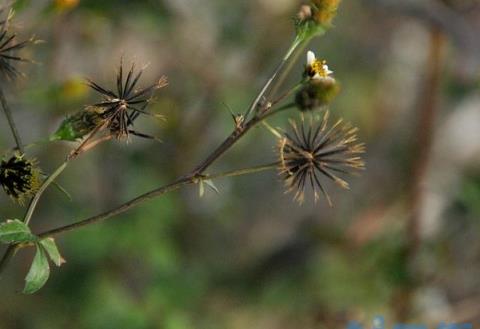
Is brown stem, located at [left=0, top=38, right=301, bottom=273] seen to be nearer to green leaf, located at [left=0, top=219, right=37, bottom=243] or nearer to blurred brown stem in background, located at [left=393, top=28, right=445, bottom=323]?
green leaf, located at [left=0, top=219, right=37, bottom=243]

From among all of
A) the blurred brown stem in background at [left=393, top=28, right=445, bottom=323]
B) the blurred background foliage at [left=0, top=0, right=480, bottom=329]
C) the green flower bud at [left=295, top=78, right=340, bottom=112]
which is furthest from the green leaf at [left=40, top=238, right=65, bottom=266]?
the blurred brown stem in background at [left=393, top=28, right=445, bottom=323]

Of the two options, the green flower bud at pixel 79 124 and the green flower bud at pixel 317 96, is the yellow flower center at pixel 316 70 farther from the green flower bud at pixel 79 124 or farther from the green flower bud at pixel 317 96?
the green flower bud at pixel 79 124

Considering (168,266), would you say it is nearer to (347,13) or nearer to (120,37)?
(120,37)

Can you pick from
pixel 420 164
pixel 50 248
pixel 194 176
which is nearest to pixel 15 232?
pixel 50 248

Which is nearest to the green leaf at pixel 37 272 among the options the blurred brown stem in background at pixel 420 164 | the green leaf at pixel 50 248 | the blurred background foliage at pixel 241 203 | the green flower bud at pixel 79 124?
the green leaf at pixel 50 248

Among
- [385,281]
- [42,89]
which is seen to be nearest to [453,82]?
[385,281]

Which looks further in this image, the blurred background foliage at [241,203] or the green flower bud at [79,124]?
the blurred background foliage at [241,203]
